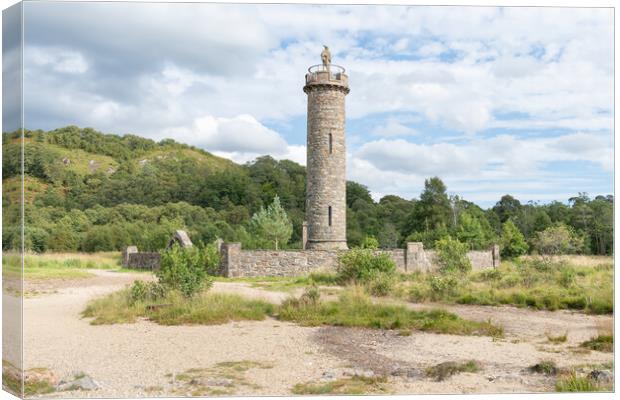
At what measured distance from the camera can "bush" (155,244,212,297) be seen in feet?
39.9

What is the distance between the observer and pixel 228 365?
23.8ft

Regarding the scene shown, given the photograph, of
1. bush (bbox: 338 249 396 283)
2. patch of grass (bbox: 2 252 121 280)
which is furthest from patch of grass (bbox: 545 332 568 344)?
patch of grass (bbox: 2 252 121 280)

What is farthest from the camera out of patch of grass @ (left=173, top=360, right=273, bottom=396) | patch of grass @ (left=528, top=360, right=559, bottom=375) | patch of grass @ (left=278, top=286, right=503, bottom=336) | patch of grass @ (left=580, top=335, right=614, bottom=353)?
patch of grass @ (left=278, top=286, right=503, bottom=336)

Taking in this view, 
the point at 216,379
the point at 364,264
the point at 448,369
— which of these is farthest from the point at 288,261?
the point at 216,379

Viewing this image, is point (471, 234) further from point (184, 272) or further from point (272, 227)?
point (184, 272)

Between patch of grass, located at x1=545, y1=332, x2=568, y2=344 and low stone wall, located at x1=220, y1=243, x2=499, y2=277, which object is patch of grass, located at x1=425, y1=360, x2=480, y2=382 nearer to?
patch of grass, located at x1=545, y1=332, x2=568, y2=344

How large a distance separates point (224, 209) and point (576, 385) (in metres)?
48.2

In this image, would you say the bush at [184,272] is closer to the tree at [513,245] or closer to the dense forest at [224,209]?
the dense forest at [224,209]

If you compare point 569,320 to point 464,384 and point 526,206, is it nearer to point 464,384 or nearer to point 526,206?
point 464,384

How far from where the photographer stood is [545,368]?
22.9ft

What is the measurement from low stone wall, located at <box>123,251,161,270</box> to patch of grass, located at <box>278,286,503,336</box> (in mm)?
16006

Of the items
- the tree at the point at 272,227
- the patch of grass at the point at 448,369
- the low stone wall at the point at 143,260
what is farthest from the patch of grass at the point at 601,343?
the tree at the point at 272,227

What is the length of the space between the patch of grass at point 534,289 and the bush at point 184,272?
5.58m

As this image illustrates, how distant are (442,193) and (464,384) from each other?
1539 inches
